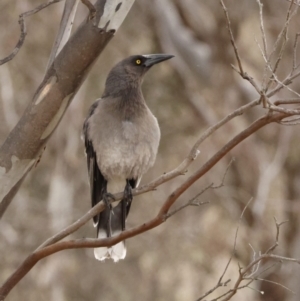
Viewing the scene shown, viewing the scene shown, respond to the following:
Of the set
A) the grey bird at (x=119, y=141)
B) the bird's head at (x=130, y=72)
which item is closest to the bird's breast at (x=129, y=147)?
the grey bird at (x=119, y=141)

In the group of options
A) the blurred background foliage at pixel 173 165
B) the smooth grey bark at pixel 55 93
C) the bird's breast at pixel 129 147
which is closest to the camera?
the smooth grey bark at pixel 55 93

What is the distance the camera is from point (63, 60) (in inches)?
135

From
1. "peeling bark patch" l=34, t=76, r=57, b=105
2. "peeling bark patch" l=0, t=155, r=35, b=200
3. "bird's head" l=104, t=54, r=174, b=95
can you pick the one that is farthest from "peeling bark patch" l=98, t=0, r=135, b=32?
"bird's head" l=104, t=54, r=174, b=95

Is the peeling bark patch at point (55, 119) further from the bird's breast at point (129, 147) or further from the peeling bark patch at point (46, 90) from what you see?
the bird's breast at point (129, 147)

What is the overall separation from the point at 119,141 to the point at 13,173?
134cm

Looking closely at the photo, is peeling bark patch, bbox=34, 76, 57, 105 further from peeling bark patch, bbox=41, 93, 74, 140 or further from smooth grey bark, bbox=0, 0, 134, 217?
peeling bark patch, bbox=41, 93, 74, 140

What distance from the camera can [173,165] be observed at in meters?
11.7

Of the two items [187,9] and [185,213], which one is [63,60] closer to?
[187,9]

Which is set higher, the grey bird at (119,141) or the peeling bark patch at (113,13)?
the peeling bark patch at (113,13)

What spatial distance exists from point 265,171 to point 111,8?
6.07 meters

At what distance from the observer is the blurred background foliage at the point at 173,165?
912cm

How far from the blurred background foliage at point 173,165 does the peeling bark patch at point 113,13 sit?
4.95 m

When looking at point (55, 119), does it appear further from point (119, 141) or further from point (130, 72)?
point (130, 72)

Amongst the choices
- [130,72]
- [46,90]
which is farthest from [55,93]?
[130,72]
